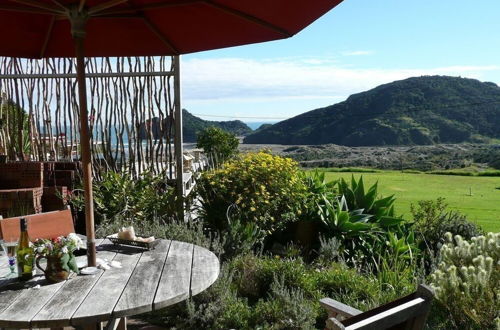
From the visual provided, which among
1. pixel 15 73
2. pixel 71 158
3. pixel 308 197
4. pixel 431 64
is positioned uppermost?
pixel 431 64

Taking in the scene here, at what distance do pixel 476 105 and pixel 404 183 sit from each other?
45.6 metres

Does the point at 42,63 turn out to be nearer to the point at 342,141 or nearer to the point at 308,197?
the point at 308,197

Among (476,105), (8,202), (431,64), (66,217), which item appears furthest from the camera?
(431,64)

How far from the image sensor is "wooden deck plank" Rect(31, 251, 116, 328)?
146cm

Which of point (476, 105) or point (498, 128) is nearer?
point (498, 128)

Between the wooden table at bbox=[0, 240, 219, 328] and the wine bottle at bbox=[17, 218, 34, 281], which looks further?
the wine bottle at bbox=[17, 218, 34, 281]

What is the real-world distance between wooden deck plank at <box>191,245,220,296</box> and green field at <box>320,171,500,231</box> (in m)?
7.35

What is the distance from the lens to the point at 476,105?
174ft

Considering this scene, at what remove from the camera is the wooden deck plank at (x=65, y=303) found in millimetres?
1463

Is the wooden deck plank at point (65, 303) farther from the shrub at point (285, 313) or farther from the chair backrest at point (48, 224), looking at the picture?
the shrub at point (285, 313)

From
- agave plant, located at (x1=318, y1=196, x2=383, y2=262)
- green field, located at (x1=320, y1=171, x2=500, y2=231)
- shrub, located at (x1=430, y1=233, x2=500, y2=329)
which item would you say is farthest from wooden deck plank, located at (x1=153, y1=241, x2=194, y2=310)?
green field, located at (x1=320, y1=171, x2=500, y2=231)

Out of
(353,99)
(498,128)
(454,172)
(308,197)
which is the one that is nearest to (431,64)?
(353,99)

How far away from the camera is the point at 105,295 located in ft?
5.50

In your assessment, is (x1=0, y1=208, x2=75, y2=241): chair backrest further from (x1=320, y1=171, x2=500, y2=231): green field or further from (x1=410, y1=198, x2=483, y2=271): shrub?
(x1=320, y1=171, x2=500, y2=231): green field
